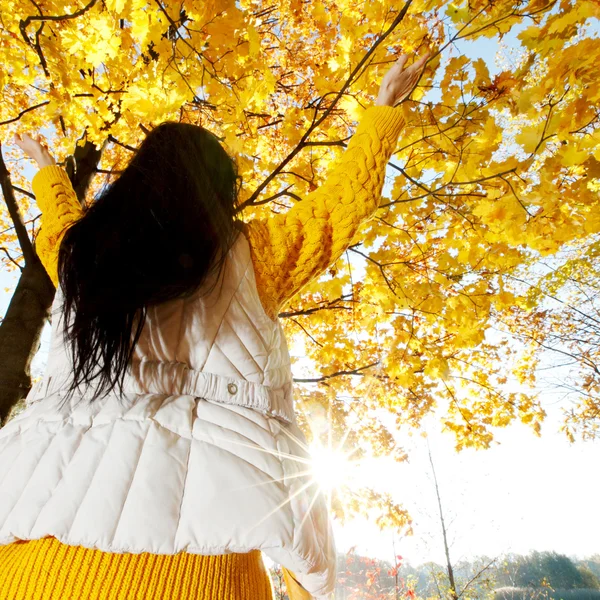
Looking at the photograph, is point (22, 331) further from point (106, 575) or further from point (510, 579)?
point (510, 579)

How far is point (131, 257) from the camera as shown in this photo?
0.87 m

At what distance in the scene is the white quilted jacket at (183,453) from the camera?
67 cm

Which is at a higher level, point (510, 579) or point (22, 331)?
point (22, 331)

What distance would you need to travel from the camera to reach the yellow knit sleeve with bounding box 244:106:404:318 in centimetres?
105

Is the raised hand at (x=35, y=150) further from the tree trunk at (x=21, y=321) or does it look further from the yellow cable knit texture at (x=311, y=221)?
the tree trunk at (x=21, y=321)

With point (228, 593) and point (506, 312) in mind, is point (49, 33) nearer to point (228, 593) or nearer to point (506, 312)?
point (228, 593)

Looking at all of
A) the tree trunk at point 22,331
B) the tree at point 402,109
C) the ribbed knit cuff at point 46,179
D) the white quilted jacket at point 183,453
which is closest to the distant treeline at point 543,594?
the tree at point 402,109

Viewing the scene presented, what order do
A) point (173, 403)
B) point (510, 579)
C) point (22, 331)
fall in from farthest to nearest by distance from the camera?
point (510, 579)
point (22, 331)
point (173, 403)

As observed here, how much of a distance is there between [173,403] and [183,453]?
12cm

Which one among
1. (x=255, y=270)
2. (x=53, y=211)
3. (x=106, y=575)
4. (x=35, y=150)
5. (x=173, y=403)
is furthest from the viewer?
(x=35, y=150)

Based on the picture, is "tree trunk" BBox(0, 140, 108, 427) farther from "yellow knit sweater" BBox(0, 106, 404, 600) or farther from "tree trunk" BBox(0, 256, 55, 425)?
"yellow knit sweater" BBox(0, 106, 404, 600)

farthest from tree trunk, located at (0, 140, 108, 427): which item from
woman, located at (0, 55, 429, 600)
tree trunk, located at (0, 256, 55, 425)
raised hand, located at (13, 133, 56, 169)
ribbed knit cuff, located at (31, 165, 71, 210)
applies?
woman, located at (0, 55, 429, 600)

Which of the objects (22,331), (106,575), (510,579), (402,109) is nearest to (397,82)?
(402,109)

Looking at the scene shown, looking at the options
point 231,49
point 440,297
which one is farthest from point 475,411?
point 231,49
